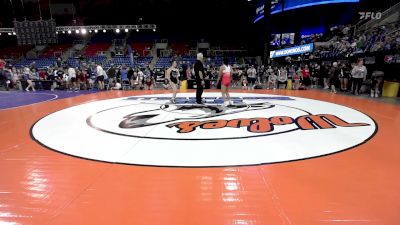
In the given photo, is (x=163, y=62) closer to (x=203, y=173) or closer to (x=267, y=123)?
(x=267, y=123)

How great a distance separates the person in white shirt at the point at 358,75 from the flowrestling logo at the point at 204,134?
4034 millimetres

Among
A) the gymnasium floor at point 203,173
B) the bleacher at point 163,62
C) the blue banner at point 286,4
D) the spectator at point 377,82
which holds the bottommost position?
the gymnasium floor at point 203,173

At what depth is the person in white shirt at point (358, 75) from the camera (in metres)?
9.09

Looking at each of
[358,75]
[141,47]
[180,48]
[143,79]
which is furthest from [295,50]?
[141,47]

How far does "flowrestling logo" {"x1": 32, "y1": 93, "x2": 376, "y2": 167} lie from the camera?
10.4 ft

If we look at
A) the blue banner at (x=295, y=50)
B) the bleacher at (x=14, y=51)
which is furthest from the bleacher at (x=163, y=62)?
the bleacher at (x=14, y=51)

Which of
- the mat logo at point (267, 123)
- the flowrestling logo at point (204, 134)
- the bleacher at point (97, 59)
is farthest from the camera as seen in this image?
the bleacher at point (97, 59)

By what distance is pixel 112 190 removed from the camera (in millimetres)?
2365

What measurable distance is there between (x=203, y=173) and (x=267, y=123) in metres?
2.37

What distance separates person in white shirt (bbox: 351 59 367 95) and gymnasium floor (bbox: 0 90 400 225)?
498cm

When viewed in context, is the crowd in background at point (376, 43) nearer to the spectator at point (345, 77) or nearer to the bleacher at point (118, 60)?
the spectator at point (345, 77)

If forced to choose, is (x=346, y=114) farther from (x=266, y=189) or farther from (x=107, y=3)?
(x=107, y=3)

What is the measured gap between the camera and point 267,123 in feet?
15.4

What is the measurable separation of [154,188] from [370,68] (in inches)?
433
